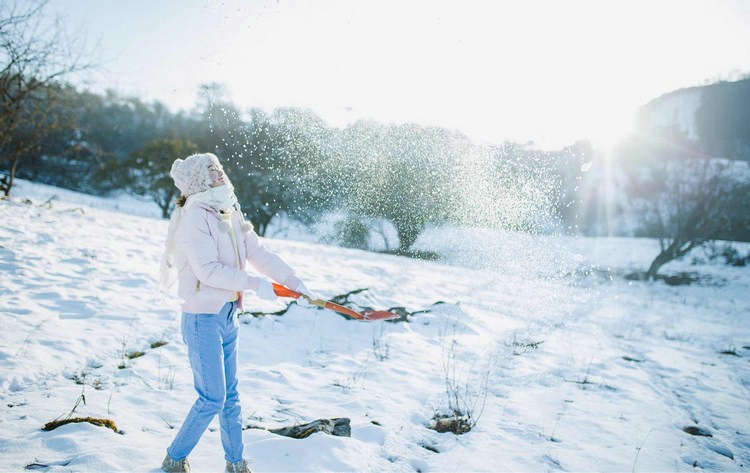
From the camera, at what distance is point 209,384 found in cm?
239

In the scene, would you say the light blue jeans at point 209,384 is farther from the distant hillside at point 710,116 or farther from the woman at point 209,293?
the distant hillside at point 710,116

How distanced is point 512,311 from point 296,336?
5.48 meters

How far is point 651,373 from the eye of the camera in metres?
6.13

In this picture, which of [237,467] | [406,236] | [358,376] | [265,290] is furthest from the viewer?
[406,236]

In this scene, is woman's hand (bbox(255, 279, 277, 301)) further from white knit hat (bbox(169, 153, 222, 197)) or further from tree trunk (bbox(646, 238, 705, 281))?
tree trunk (bbox(646, 238, 705, 281))

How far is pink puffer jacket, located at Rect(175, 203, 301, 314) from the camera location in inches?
92.4

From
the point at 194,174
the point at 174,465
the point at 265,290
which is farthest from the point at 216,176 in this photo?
the point at 174,465

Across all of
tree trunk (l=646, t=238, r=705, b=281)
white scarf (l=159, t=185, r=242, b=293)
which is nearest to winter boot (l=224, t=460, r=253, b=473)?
white scarf (l=159, t=185, r=242, b=293)

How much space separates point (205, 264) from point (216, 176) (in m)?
0.58

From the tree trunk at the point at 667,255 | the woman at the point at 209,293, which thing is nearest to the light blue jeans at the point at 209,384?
the woman at the point at 209,293

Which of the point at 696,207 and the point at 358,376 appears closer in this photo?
the point at 358,376

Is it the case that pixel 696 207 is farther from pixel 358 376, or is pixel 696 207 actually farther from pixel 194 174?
pixel 194 174

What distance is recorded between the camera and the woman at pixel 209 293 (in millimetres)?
2377

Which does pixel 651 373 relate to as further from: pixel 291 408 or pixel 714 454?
pixel 291 408
